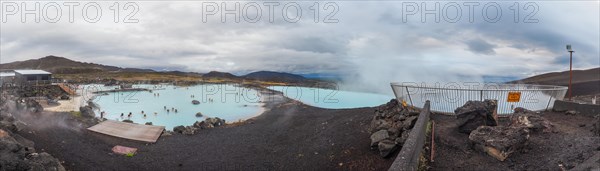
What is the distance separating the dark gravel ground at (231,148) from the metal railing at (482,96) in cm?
237

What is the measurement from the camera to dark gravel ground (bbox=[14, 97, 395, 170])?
1150 centimetres

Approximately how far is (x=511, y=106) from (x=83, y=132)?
1702 cm

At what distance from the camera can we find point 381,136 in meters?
10.4

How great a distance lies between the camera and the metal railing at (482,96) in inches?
455

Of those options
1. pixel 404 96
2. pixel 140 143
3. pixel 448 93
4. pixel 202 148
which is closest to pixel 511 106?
pixel 448 93

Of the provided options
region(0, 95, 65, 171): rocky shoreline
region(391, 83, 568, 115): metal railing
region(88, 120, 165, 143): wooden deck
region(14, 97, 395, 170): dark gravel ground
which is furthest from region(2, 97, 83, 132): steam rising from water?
region(391, 83, 568, 115): metal railing

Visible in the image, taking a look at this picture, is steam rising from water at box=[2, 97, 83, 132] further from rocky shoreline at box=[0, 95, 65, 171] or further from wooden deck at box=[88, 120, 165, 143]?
rocky shoreline at box=[0, 95, 65, 171]

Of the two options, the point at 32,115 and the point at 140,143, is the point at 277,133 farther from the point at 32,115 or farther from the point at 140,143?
the point at 32,115

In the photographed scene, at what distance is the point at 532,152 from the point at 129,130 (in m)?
16.0

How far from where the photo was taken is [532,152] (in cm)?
761

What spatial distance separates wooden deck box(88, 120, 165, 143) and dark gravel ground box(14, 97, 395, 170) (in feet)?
1.39

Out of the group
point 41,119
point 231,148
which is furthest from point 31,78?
point 231,148

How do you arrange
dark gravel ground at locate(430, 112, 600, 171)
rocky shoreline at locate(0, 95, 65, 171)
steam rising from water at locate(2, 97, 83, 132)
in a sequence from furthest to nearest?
steam rising from water at locate(2, 97, 83, 132) < rocky shoreline at locate(0, 95, 65, 171) < dark gravel ground at locate(430, 112, 600, 171)

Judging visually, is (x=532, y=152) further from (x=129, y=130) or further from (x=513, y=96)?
(x=129, y=130)
